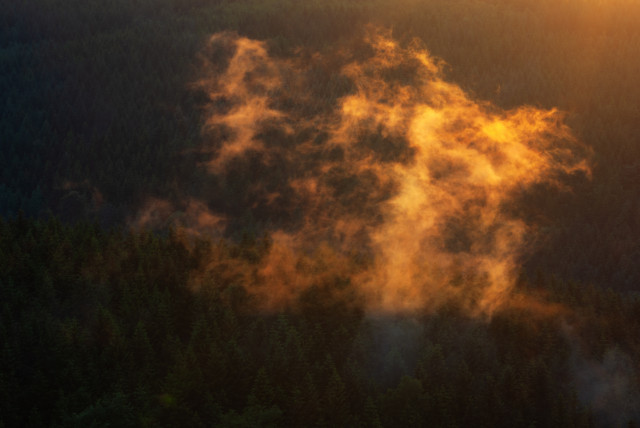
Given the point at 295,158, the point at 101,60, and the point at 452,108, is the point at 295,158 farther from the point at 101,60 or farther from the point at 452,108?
the point at 101,60

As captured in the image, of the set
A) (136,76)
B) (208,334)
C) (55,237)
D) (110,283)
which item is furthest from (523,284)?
(136,76)

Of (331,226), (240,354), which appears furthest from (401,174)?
(240,354)

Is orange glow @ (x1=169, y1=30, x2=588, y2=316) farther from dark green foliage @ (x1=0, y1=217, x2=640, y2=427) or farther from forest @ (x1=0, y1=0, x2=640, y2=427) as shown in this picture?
dark green foliage @ (x1=0, y1=217, x2=640, y2=427)

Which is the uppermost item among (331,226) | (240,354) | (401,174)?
(401,174)

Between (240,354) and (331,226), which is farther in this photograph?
(331,226)

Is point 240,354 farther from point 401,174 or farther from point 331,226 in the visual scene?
point 331,226

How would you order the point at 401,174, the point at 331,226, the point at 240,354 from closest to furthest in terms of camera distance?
the point at 240,354
the point at 401,174
the point at 331,226

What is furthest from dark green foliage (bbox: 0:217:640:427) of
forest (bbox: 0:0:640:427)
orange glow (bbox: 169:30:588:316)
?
orange glow (bbox: 169:30:588:316)

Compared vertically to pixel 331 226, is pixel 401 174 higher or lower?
higher

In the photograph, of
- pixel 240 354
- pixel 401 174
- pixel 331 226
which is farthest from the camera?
pixel 331 226
